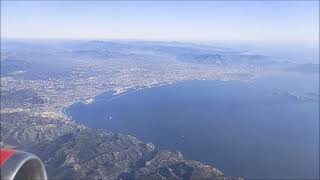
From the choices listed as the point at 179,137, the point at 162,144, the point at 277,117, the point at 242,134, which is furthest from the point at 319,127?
the point at 162,144

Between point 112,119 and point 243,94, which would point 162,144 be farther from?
point 243,94

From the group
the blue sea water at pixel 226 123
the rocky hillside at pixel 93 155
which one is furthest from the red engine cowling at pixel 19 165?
the blue sea water at pixel 226 123

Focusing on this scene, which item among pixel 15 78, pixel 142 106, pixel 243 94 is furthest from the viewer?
pixel 15 78

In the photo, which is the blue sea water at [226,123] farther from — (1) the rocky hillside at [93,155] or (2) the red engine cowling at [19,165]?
(2) the red engine cowling at [19,165]

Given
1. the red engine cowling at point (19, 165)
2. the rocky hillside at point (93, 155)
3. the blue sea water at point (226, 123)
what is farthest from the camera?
the blue sea water at point (226, 123)

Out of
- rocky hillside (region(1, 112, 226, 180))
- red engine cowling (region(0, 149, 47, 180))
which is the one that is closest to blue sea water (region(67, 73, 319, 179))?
rocky hillside (region(1, 112, 226, 180))

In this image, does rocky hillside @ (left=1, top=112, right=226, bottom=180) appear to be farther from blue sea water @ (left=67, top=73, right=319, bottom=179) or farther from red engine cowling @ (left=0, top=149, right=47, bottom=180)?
red engine cowling @ (left=0, top=149, right=47, bottom=180)

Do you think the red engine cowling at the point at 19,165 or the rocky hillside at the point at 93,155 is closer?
the red engine cowling at the point at 19,165
